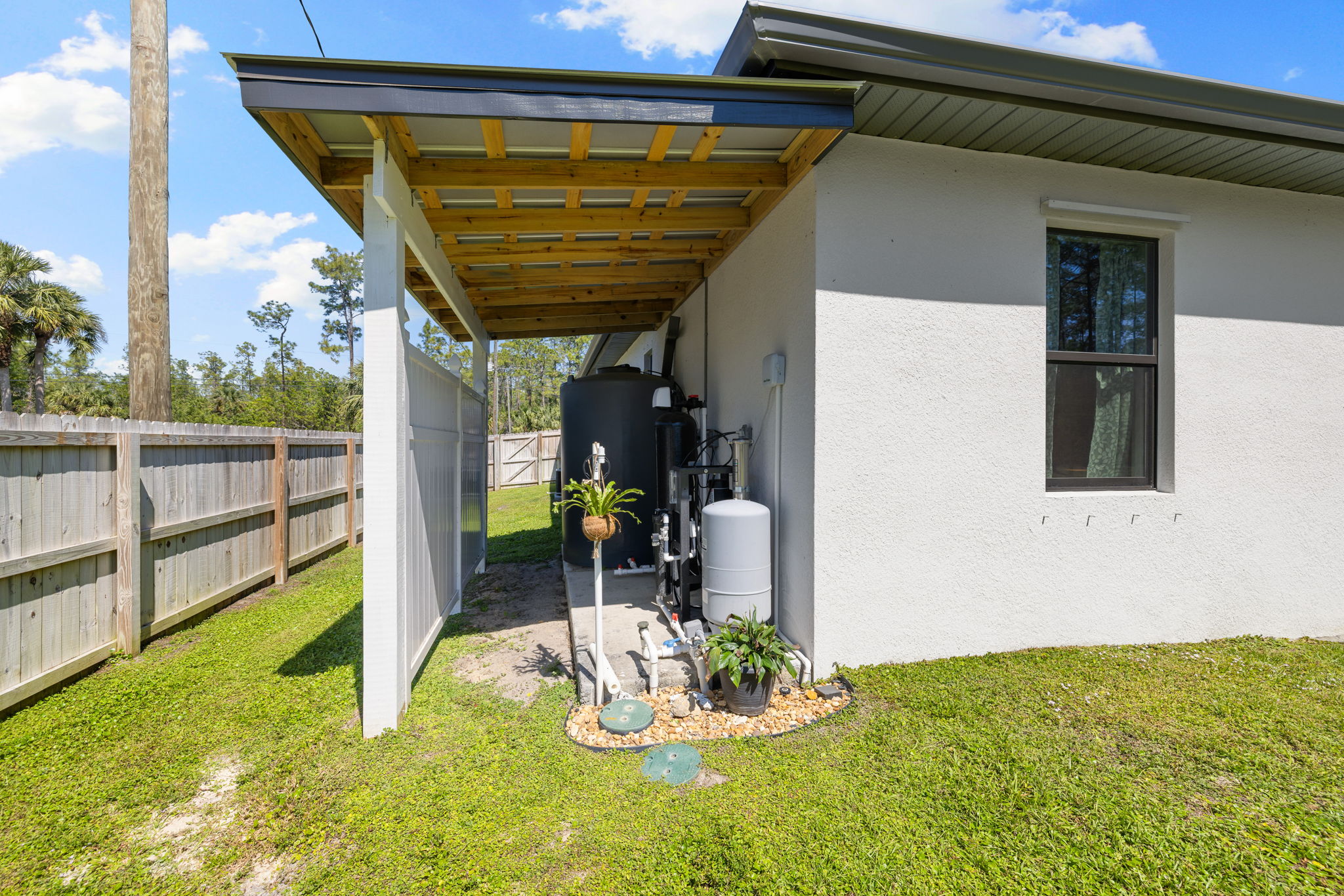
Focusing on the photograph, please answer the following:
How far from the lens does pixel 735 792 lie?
228 centimetres

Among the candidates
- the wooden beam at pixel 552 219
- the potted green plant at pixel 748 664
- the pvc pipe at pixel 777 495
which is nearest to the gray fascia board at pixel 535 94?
the wooden beam at pixel 552 219

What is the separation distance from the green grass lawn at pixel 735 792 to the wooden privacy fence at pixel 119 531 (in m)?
0.41

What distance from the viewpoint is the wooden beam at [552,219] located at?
3.66 metres

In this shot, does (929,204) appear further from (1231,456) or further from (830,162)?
(1231,456)

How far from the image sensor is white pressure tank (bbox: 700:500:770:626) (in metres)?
3.30

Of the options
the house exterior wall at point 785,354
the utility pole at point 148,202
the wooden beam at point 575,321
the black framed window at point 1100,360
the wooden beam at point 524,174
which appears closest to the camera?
the wooden beam at point 524,174

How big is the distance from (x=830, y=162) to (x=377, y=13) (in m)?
4.36

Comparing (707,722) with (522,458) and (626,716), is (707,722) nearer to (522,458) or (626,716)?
(626,716)

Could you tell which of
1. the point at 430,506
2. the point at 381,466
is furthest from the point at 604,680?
the point at 430,506

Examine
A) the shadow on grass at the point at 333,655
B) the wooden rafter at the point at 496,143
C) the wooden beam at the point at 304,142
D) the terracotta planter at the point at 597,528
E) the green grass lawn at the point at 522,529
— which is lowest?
the shadow on grass at the point at 333,655

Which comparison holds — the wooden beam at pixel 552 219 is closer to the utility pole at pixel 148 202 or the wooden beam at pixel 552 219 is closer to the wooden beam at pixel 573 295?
the wooden beam at pixel 573 295

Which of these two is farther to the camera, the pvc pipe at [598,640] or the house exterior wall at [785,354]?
the house exterior wall at [785,354]

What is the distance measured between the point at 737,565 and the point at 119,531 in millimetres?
4099

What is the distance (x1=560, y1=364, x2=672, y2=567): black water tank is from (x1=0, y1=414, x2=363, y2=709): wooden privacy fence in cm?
298
